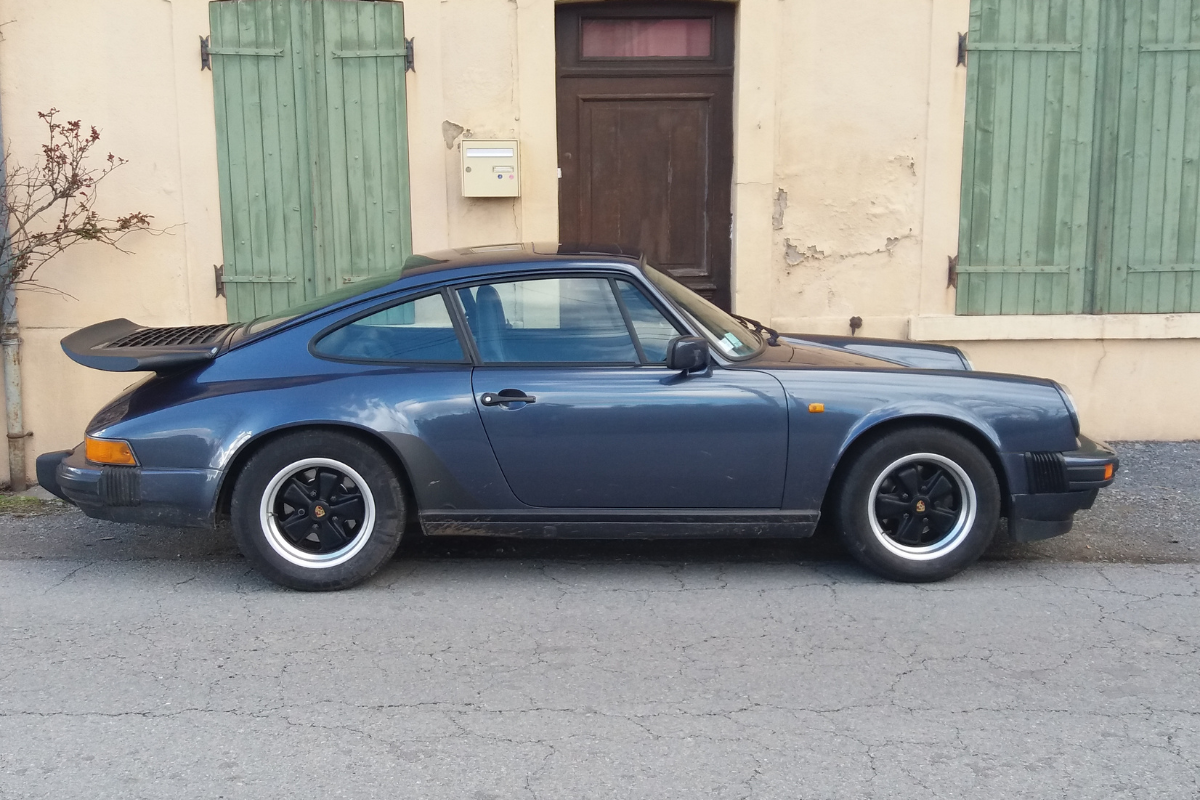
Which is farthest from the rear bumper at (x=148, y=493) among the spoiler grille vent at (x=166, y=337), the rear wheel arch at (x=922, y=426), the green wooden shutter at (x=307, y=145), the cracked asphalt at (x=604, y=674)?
the green wooden shutter at (x=307, y=145)

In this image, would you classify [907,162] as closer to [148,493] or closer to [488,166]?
[488,166]

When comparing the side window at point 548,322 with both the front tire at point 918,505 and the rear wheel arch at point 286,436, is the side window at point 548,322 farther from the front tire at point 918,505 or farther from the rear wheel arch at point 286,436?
the front tire at point 918,505

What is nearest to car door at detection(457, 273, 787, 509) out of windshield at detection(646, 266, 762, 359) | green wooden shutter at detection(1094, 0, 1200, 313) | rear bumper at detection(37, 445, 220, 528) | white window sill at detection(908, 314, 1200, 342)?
windshield at detection(646, 266, 762, 359)

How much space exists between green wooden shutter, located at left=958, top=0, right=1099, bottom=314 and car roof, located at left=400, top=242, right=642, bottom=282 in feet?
11.1

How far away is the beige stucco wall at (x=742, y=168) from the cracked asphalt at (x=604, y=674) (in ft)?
7.67

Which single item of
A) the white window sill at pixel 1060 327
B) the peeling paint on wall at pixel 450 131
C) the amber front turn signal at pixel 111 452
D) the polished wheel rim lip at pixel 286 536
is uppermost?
the peeling paint on wall at pixel 450 131

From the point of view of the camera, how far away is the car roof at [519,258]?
503 centimetres

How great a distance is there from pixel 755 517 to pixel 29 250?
485 cm

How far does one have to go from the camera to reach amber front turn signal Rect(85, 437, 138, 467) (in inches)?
188

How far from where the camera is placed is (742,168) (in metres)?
7.64

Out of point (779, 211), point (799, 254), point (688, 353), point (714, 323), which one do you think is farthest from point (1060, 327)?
point (688, 353)

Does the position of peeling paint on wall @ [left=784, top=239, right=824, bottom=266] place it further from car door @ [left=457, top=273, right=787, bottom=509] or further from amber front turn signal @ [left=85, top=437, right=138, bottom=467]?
amber front turn signal @ [left=85, top=437, right=138, bottom=467]

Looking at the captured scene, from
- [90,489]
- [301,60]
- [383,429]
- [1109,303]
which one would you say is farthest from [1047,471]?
[301,60]

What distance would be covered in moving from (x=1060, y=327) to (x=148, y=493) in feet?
19.1
